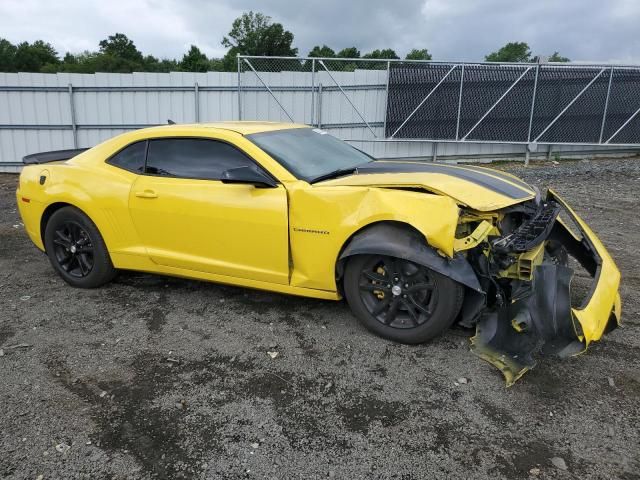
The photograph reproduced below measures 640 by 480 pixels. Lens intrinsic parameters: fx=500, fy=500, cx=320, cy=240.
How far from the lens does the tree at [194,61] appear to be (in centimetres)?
6142

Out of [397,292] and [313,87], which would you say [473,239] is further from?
[313,87]

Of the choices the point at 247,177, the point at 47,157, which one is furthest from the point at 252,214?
the point at 47,157

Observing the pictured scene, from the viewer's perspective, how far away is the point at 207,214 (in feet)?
12.9

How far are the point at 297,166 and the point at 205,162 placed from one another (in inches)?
31.1

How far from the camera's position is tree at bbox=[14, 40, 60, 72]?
65.3m

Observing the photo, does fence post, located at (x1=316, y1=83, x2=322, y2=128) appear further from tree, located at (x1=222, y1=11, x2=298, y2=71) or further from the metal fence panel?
tree, located at (x1=222, y1=11, x2=298, y2=71)

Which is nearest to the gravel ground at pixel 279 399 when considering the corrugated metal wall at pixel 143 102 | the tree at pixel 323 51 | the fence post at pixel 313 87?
the fence post at pixel 313 87

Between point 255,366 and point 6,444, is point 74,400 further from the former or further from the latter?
point 255,366

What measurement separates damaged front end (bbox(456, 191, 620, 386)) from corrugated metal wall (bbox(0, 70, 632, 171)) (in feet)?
29.3

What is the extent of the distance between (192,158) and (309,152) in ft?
3.21

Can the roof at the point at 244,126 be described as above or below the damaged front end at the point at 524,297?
above

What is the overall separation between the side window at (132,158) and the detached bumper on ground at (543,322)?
3097 mm

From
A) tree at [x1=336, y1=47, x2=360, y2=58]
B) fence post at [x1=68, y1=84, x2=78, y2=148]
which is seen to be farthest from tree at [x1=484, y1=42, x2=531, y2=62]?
fence post at [x1=68, y1=84, x2=78, y2=148]

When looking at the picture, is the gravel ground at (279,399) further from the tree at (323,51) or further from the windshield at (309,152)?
the tree at (323,51)
